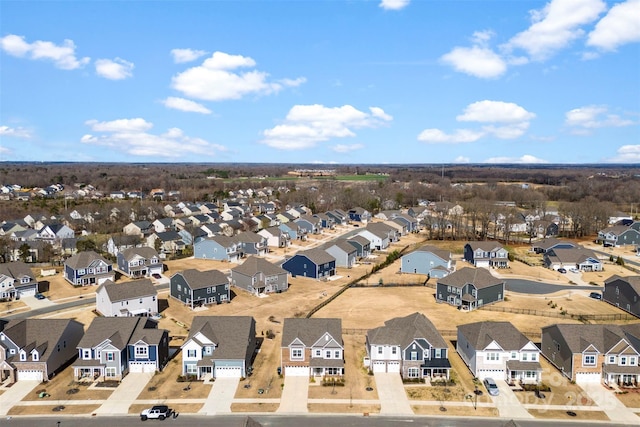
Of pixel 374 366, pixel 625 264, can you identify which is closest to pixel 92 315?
pixel 374 366

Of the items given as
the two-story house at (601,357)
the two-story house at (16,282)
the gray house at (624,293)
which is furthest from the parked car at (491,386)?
the two-story house at (16,282)

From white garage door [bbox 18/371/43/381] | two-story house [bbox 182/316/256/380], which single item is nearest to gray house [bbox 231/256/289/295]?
two-story house [bbox 182/316/256/380]

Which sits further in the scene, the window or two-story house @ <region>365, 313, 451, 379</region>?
the window

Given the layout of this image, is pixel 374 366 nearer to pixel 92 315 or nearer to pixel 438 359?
pixel 438 359

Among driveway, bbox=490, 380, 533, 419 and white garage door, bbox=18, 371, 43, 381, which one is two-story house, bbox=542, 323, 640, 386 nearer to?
driveway, bbox=490, 380, 533, 419

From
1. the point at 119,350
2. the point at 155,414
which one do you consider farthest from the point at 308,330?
the point at 119,350

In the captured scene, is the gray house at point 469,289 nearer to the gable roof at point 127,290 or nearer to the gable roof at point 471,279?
the gable roof at point 471,279

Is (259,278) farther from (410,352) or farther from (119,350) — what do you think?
(410,352)
